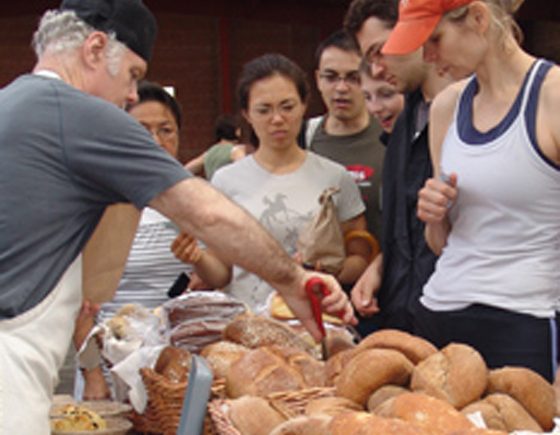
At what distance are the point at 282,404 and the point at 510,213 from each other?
63 centimetres

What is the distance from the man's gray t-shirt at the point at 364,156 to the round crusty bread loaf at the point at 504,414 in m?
1.68

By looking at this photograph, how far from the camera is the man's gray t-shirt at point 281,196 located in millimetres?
2564

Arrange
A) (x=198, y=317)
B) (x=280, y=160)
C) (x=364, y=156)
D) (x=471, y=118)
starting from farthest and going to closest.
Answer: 1. (x=364, y=156)
2. (x=280, y=160)
3. (x=198, y=317)
4. (x=471, y=118)

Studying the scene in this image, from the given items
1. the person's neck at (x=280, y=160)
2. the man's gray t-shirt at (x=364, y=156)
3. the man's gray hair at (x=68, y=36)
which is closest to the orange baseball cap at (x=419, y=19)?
the man's gray hair at (x=68, y=36)

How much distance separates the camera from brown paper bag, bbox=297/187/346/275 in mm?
2379

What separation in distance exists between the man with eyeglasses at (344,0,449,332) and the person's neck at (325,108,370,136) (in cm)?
61

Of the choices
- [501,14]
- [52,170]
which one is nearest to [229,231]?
[52,170]

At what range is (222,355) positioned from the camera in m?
1.75

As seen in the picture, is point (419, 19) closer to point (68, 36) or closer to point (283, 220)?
point (68, 36)

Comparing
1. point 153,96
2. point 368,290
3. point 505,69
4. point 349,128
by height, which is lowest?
point 368,290

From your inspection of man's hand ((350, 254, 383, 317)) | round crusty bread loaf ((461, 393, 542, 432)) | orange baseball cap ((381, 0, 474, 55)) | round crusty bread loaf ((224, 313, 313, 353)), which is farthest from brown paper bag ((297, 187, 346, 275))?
round crusty bread loaf ((461, 393, 542, 432))

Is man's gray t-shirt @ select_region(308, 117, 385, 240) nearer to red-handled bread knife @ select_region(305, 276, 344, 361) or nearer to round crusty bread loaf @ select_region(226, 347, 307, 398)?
red-handled bread knife @ select_region(305, 276, 344, 361)

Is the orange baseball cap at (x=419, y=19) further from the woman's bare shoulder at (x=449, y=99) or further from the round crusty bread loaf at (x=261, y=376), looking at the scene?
the round crusty bread loaf at (x=261, y=376)

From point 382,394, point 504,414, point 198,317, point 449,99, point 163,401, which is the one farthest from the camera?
point 198,317
